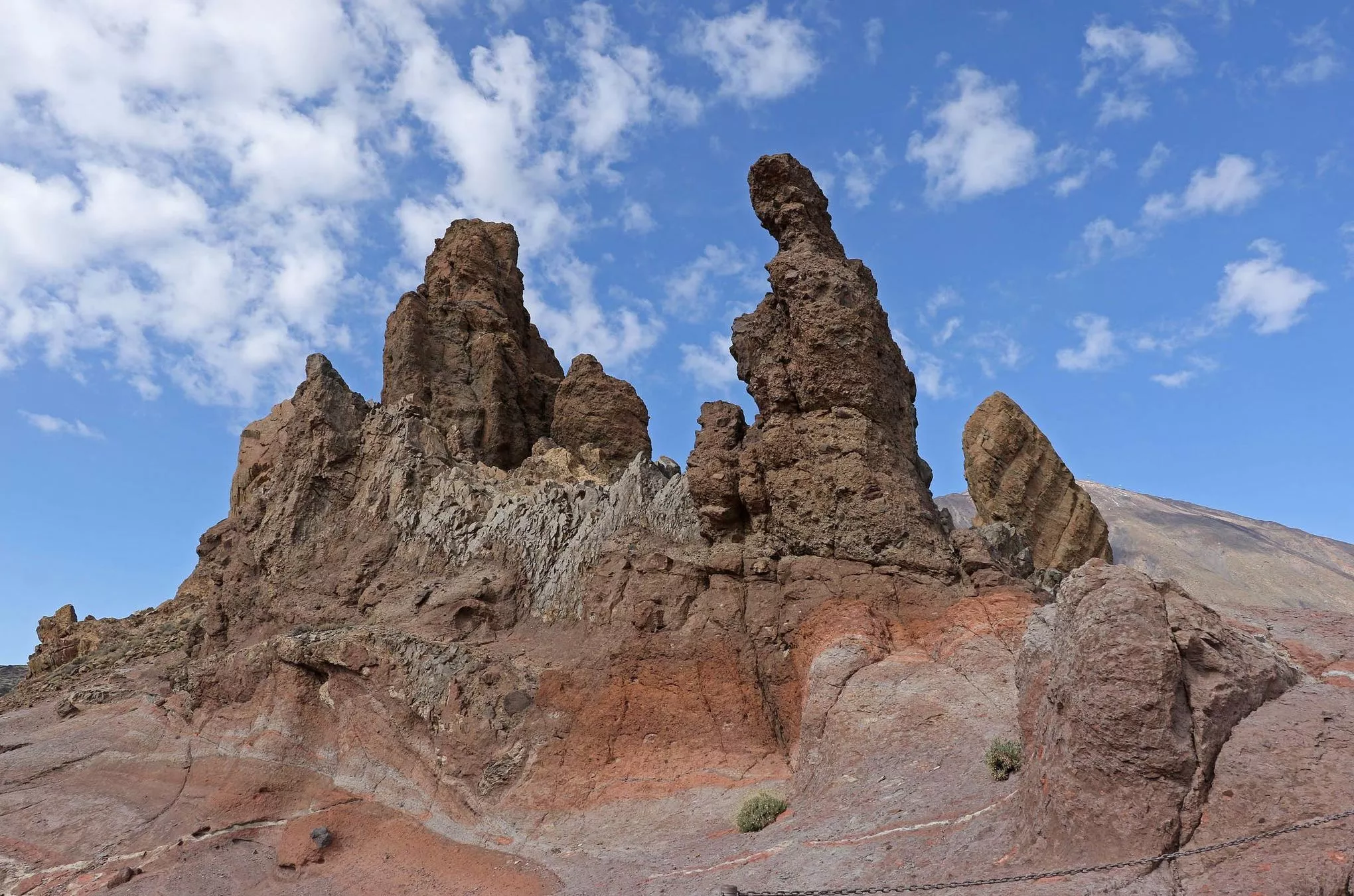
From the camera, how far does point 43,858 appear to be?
61.7ft

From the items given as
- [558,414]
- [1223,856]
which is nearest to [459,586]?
[558,414]

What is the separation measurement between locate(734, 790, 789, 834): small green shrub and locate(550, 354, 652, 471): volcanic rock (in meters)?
19.8

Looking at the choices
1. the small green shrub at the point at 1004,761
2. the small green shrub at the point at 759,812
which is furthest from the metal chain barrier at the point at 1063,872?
the small green shrub at the point at 759,812

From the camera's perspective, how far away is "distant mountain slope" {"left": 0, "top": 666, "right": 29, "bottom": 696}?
39494mm

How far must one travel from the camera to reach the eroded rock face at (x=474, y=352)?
34969 millimetres

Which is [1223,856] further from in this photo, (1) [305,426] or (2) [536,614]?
(1) [305,426]

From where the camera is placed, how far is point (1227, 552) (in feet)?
298

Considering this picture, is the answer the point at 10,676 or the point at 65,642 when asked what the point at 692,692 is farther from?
the point at 10,676

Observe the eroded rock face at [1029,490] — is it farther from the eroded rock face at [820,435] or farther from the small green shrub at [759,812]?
the small green shrub at [759,812]

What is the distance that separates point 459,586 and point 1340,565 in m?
105

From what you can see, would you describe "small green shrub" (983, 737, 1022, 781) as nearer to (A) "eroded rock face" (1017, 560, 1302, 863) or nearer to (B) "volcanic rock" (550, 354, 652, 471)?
(A) "eroded rock face" (1017, 560, 1302, 863)

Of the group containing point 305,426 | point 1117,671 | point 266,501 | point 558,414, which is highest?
point 558,414

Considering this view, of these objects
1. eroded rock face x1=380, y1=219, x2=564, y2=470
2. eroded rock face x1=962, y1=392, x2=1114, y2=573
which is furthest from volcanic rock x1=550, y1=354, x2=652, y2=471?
eroded rock face x1=962, y1=392, x2=1114, y2=573

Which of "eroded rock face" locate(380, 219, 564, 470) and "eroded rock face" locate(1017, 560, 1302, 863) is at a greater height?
"eroded rock face" locate(380, 219, 564, 470)
